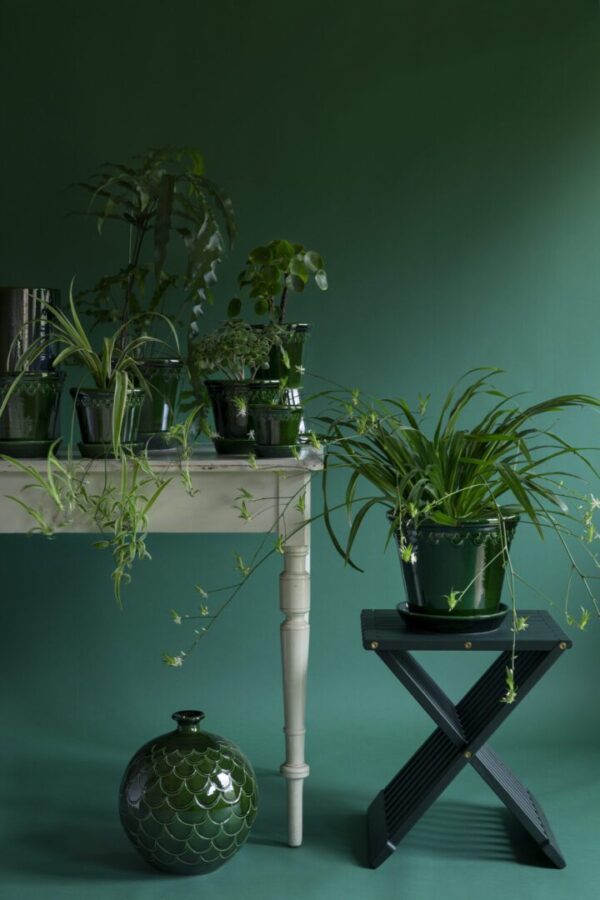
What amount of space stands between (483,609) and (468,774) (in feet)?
2.70

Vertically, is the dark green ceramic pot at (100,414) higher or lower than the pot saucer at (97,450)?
higher

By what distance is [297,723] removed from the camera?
99.0 inches

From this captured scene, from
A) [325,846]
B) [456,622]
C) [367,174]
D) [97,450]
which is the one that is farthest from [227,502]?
[367,174]

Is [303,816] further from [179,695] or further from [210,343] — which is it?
[210,343]

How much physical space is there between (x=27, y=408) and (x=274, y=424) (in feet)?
1.83

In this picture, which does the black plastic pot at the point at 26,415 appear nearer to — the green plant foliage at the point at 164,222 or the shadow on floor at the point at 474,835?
the green plant foliage at the point at 164,222

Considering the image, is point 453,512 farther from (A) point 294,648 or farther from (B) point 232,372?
(B) point 232,372

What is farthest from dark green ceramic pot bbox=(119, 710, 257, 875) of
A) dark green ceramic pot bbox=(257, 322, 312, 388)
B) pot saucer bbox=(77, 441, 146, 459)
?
dark green ceramic pot bbox=(257, 322, 312, 388)

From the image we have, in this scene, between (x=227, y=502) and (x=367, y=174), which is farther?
(x=367, y=174)

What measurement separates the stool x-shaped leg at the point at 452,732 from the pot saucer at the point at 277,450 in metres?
0.43

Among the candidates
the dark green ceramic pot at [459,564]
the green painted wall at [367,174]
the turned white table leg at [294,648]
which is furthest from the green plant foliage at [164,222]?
the dark green ceramic pot at [459,564]

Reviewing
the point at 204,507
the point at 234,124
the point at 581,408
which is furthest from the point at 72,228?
the point at 581,408

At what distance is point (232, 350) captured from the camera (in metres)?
2.54

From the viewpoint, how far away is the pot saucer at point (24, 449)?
2.52 m
